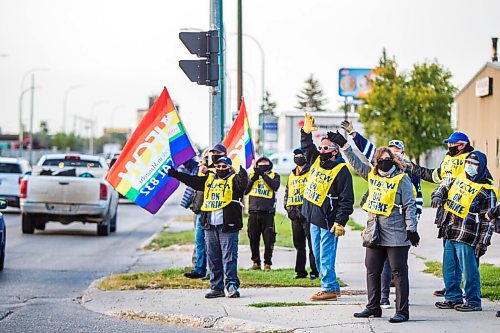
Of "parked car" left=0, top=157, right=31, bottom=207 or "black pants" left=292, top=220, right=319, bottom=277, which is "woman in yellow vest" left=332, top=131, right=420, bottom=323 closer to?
"black pants" left=292, top=220, right=319, bottom=277

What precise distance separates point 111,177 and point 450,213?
4341 mm

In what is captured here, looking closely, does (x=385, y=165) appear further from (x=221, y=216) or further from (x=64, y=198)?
(x=64, y=198)

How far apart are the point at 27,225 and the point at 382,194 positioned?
15580 mm

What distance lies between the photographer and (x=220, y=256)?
493 inches

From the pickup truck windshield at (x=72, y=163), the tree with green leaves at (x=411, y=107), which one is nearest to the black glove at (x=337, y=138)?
the pickup truck windshield at (x=72, y=163)

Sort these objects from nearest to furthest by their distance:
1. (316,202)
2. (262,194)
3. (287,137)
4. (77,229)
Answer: (316,202)
(262,194)
(77,229)
(287,137)

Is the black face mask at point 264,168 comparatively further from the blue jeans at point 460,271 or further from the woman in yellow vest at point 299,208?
the blue jeans at point 460,271

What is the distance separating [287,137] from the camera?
94750mm

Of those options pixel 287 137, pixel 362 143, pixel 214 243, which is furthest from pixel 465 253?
pixel 287 137

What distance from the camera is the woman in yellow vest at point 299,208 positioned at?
14.5 metres

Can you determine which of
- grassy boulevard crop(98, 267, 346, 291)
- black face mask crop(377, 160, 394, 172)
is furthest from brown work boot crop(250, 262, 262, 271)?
black face mask crop(377, 160, 394, 172)

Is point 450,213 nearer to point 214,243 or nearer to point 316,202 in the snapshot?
point 316,202

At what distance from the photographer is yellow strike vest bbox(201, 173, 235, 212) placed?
12.2 m

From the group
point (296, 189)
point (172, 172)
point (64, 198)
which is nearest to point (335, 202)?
point (172, 172)
